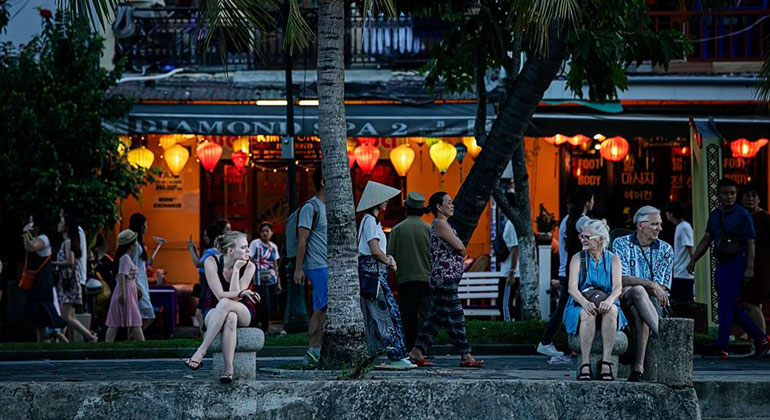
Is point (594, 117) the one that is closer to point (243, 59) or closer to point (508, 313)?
point (508, 313)

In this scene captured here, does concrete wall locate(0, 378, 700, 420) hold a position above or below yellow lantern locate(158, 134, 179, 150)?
below

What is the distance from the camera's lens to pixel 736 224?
14266 mm

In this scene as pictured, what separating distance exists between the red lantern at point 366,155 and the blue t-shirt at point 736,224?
7328 millimetres

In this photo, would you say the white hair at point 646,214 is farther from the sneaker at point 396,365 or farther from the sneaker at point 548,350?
the sneaker at point 548,350

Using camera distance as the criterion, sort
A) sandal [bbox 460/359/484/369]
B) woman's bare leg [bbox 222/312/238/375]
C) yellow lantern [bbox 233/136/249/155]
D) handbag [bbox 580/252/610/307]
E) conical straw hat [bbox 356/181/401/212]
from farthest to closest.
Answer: yellow lantern [bbox 233/136/249/155], sandal [bbox 460/359/484/369], conical straw hat [bbox 356/181/401/212], handbag [bbox 580/252/610/307], woman's bare leg [bbox 222/312/238/375]

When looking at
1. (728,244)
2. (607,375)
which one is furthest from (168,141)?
(607,375)

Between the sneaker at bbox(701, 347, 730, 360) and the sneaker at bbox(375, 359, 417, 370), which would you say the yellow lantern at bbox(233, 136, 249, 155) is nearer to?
the sneaker at bbox(701, 347, 730, 360)

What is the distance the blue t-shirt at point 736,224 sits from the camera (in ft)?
46.7

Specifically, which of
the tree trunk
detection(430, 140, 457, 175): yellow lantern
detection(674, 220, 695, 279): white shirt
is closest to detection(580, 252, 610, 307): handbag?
the tree trunk

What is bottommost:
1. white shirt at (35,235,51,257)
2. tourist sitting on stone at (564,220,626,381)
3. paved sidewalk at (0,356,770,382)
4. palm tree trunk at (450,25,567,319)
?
paved sidewalk at (0,356,770,382)

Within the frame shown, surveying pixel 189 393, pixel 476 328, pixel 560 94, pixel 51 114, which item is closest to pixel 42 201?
pixel 51 114

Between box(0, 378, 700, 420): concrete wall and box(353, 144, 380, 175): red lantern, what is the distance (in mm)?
11658

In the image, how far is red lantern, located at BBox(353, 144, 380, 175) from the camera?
20672 millimetres

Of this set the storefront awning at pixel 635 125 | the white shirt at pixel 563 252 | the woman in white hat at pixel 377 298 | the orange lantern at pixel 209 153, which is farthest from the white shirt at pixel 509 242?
the woman in white hat at pixel 377 298
